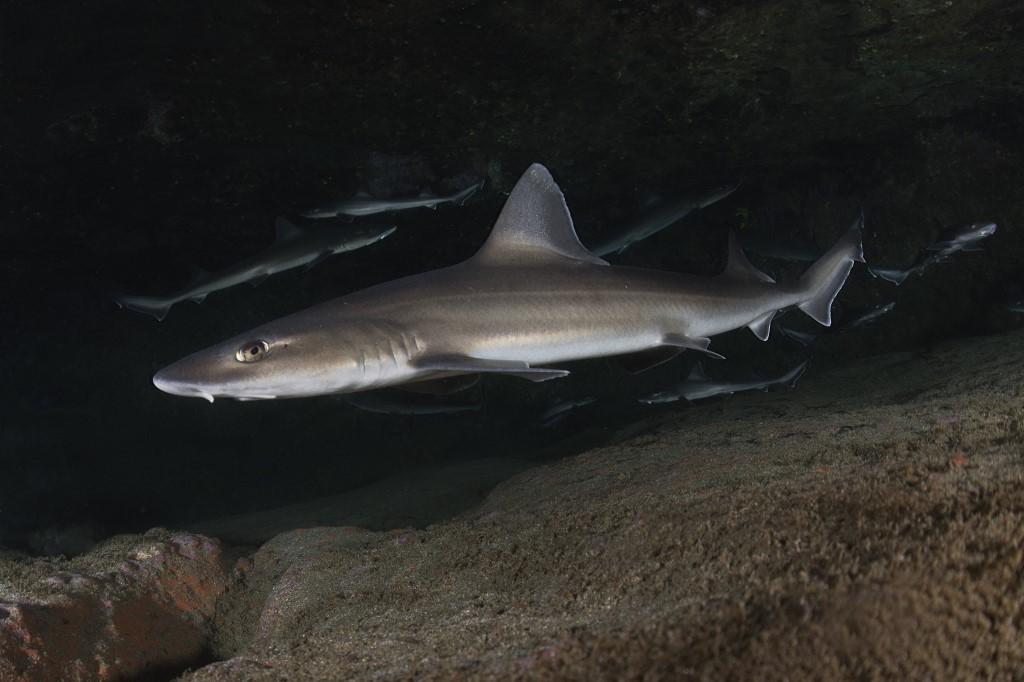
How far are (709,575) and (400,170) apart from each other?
757cm

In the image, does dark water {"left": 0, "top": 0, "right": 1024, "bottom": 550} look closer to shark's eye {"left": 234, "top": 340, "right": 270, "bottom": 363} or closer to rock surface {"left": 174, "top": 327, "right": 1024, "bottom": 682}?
shark's eye {"left": 234, "top": 340, "right": 270, "bottom": 363}

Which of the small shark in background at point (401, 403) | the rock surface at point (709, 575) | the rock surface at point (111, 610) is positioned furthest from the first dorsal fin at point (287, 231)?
the rock surface at point (709, 575)

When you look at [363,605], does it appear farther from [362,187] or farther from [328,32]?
[362,187]

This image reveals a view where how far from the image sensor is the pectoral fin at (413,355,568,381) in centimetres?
331

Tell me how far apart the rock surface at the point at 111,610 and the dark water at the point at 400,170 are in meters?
4.46

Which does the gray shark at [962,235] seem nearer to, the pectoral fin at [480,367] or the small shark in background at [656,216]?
the small shark in background at [656,216]

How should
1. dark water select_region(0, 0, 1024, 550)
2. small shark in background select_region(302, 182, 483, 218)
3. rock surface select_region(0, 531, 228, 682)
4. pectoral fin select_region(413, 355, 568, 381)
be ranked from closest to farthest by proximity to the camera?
rock surface select_region(0, 531, 228, 682) → pectoral fin select_region(413, 355, 568, 381) → dark water select_region(0, 0, 1024, 550) → small shark in background select_region(302, 182, 483, 218)

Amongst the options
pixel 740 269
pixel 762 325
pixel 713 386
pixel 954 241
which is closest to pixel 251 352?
pixel 740 269

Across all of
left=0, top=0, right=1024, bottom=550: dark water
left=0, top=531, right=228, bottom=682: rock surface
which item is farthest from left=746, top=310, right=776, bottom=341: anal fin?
left=0, top=531, right=228, bottom=682: rock surface

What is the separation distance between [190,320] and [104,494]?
345cm

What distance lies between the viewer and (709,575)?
5.07 ft

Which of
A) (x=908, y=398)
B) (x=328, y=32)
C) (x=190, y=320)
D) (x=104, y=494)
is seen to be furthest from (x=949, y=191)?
(x=104, y=494)

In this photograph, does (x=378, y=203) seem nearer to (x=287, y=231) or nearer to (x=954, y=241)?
(x=287, y=231)

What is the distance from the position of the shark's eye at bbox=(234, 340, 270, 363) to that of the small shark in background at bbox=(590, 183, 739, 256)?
230 inches
